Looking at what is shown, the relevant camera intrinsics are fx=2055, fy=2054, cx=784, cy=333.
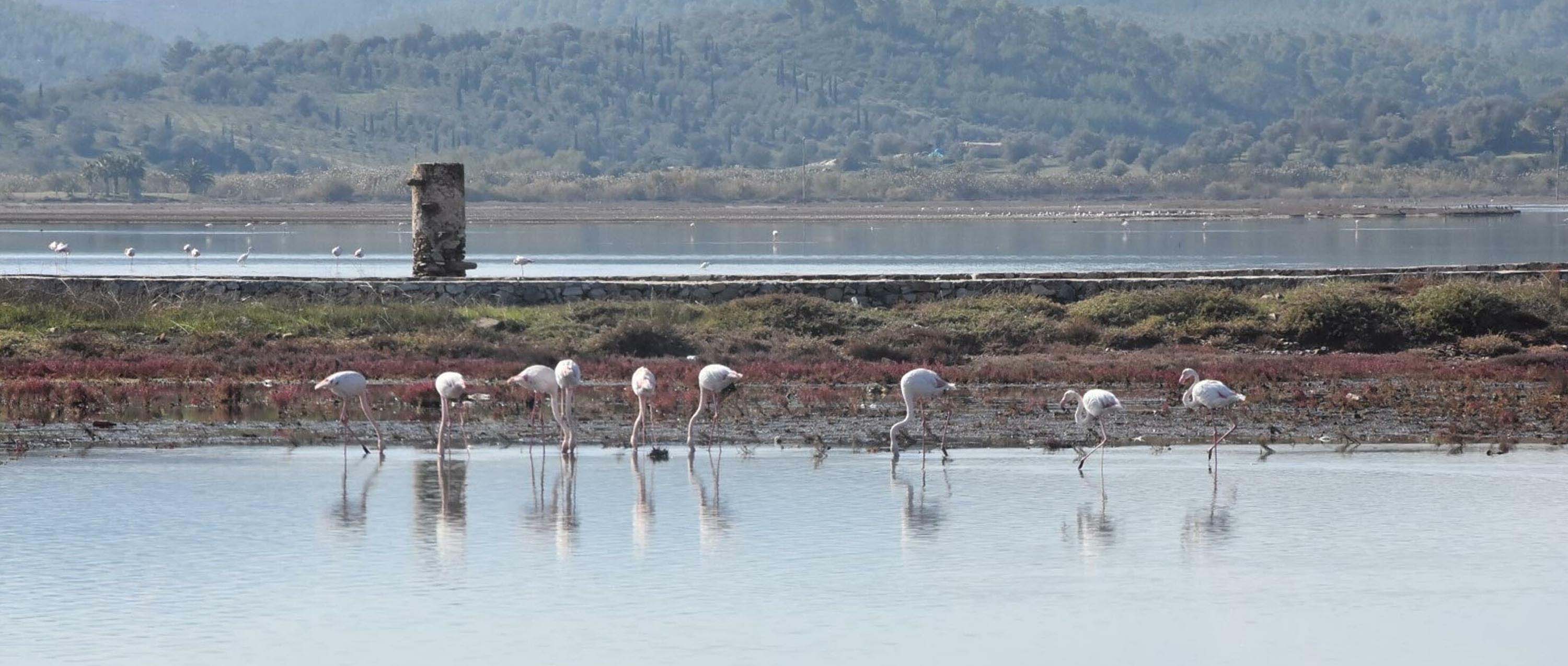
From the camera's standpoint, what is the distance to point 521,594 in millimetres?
12125

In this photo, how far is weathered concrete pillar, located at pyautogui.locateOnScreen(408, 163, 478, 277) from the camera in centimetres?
3162

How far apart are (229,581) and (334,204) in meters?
131

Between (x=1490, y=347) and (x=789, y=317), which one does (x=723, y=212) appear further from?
(x=1490, y=347)

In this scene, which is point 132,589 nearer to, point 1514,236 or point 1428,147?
point 1514,236

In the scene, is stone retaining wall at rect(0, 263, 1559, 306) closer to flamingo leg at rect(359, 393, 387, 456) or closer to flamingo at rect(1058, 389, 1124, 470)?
flamingo leg at rect(359, 393, 387, 456)

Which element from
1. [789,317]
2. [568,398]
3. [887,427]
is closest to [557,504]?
[568,398]

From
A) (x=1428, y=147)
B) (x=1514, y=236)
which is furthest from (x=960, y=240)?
(x=1428, y=147)

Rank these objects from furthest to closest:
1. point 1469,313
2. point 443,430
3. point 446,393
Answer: point 1469,313, point 443,430, point 446,393

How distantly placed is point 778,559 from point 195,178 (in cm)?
14203

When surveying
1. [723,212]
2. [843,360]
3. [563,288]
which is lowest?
[843,360]

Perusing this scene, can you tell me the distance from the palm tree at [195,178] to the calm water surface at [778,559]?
445ft

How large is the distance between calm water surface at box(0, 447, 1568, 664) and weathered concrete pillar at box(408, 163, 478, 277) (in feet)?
45.9

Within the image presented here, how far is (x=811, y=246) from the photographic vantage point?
240 ft

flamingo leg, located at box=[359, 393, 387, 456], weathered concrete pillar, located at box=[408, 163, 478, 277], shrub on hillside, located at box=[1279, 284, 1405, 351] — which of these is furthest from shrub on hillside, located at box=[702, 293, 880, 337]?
flamingo leg, located at box=[359, 393, 387, 456]
